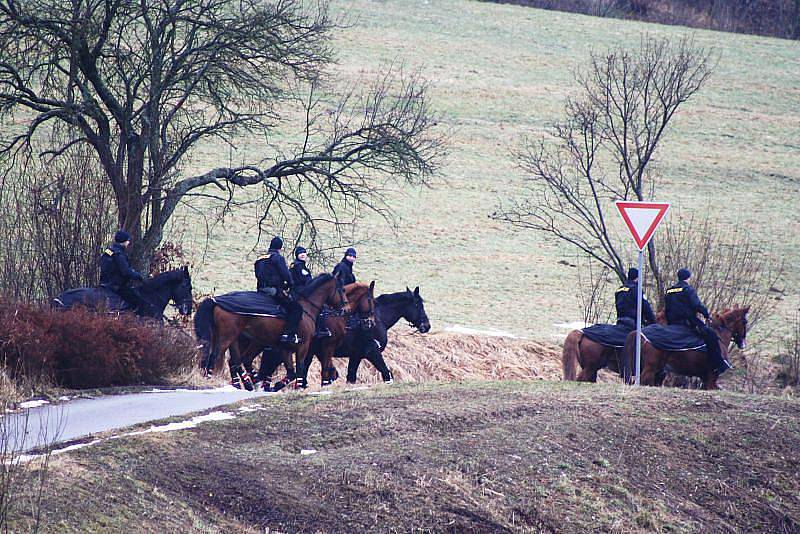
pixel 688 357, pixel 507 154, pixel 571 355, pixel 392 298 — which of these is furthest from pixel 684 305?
pixel 507 154

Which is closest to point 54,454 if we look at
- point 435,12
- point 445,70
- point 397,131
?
point 397,131

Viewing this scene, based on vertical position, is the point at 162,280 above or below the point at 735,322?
above

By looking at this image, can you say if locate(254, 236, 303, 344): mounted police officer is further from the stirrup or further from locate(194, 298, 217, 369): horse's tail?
locate(194, 298, 217, 369): horse's tail

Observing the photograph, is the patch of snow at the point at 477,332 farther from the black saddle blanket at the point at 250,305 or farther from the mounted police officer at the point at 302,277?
the black saddle blanket at the point at 250,305

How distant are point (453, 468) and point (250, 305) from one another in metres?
8.20

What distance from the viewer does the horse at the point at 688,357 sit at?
1878cm

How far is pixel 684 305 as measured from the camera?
19016 mm

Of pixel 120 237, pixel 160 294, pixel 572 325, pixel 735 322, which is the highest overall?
pixel 120 237

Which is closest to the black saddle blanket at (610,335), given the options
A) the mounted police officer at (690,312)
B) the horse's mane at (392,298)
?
the mounted police officer at (690,312)

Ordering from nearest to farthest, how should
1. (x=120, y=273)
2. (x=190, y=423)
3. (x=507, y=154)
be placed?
(x=190, y=423), (x=120, y=273), (x=507, y=154)

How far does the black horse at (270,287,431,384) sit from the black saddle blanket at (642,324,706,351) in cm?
416

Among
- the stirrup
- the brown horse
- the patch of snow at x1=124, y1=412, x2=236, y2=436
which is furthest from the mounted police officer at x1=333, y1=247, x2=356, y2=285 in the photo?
the patch of snow at x1=124, y1=412, x2=236, y2=436

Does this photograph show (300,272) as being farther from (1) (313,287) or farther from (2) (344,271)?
(2) (344,271)

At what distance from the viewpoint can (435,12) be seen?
6425 centimetres
